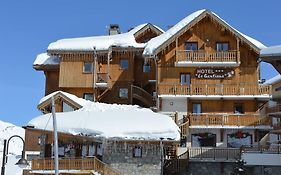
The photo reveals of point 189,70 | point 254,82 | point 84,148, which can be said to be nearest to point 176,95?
point 189,70

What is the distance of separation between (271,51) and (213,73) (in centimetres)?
451

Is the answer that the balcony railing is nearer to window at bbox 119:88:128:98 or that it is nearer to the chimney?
window at bbox 119:88:128:98

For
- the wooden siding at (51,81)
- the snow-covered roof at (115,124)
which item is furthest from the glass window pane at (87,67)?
the snow-covered roof at (115,124)

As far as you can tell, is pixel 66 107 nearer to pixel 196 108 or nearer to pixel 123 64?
pixel 123 64

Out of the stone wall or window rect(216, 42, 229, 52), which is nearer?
the stone wall

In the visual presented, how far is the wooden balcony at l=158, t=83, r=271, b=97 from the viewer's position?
3594 centimetres

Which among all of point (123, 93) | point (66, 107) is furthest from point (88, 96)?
point (66, 107)

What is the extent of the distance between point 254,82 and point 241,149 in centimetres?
633

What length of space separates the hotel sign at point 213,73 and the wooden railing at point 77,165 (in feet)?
39.3

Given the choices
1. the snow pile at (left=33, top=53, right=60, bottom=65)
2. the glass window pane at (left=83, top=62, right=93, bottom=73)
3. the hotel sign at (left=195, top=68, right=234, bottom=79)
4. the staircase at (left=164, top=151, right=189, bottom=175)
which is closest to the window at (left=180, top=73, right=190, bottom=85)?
the hotel sign at (left=195, top=68, right=234, bottom=79)

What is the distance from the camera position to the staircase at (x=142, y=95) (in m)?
41.4

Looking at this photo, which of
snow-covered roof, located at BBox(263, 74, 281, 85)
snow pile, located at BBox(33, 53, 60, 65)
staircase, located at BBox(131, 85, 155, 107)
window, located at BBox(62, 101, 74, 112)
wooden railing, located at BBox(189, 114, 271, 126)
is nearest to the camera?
wooden railing, located at BBox(189, 114, 271, 126)

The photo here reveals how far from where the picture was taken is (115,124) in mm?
30578

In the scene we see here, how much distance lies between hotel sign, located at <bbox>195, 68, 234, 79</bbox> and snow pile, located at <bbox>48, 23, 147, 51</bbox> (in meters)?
6.36
